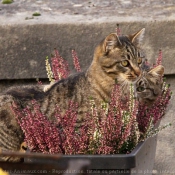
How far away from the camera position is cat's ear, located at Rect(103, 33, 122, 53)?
4.27 metres

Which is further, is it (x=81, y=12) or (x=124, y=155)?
(x=81, y=12)

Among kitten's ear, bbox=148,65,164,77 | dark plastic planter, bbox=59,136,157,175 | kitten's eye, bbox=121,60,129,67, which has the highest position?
kitten's eye, bbox=121,60,129,67

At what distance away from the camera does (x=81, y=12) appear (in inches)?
224

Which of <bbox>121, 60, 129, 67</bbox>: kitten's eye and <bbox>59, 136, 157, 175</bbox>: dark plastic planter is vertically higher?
<bbox>121, 60, 129, 67</bbox>: kitten's eye

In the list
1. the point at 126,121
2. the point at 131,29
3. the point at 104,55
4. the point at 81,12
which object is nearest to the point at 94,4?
the point at 81,12

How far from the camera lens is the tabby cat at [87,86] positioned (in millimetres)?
4250

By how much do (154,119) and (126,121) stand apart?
0.44 meters

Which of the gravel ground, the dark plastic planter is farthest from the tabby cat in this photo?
the gravel ground

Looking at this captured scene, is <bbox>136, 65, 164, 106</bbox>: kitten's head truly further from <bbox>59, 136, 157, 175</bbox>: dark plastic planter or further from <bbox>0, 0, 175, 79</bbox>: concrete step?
<bbox>0, 0, 175, 79</bbox>: concrete step

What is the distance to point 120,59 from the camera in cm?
431

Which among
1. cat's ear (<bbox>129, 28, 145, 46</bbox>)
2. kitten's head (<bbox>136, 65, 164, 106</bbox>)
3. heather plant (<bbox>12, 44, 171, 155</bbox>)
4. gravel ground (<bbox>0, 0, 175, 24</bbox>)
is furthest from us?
gravel ground (<bbox>0, 0, 175, 24</bbox>)

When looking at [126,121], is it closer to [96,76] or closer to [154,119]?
[154,119]

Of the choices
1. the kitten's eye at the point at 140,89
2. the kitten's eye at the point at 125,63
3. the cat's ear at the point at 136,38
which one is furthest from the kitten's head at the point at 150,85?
the cat's ear at the point at 136,38

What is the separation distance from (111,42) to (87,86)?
356 mm
